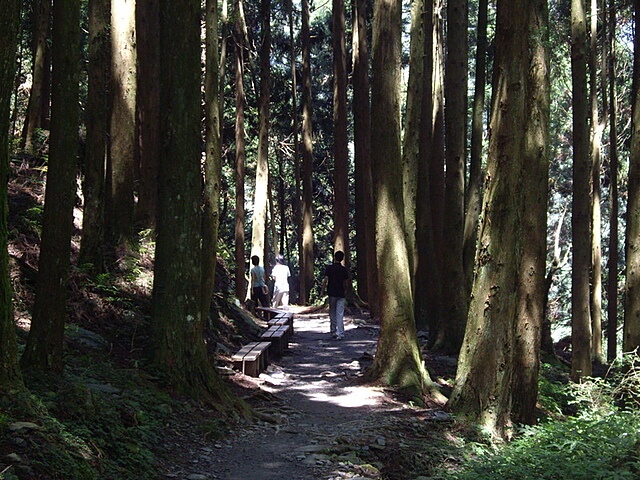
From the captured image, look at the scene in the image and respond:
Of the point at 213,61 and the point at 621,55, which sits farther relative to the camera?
the point at 621,55

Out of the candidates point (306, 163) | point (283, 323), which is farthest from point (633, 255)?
point (306, 163)

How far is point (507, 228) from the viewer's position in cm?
946

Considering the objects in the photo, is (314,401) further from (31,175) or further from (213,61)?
(31,175)

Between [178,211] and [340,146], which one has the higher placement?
[340,146]

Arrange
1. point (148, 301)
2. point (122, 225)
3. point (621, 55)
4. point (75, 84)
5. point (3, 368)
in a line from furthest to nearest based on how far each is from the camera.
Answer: point (621, 55)
point (122, 225)
point (148, 301)
point (75, 84)
point (3, 368)

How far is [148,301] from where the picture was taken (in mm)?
12195

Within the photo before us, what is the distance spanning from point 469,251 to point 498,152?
20.1 ft

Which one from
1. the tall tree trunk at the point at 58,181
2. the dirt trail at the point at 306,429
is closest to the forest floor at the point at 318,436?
the dirt trail at the point at 306,429

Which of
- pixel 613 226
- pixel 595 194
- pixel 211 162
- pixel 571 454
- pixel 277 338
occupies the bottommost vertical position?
pixel 571 454

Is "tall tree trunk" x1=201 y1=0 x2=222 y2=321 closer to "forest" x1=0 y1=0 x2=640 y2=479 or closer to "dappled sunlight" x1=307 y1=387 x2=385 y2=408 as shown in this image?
"forest" x1=0 y1=0 x2=640 y2=479

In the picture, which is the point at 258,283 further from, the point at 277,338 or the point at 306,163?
the point at 306,163

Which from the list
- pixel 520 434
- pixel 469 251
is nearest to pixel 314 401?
pixel 520 434

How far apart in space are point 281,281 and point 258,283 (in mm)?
1274

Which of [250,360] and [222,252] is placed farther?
[222,252]
